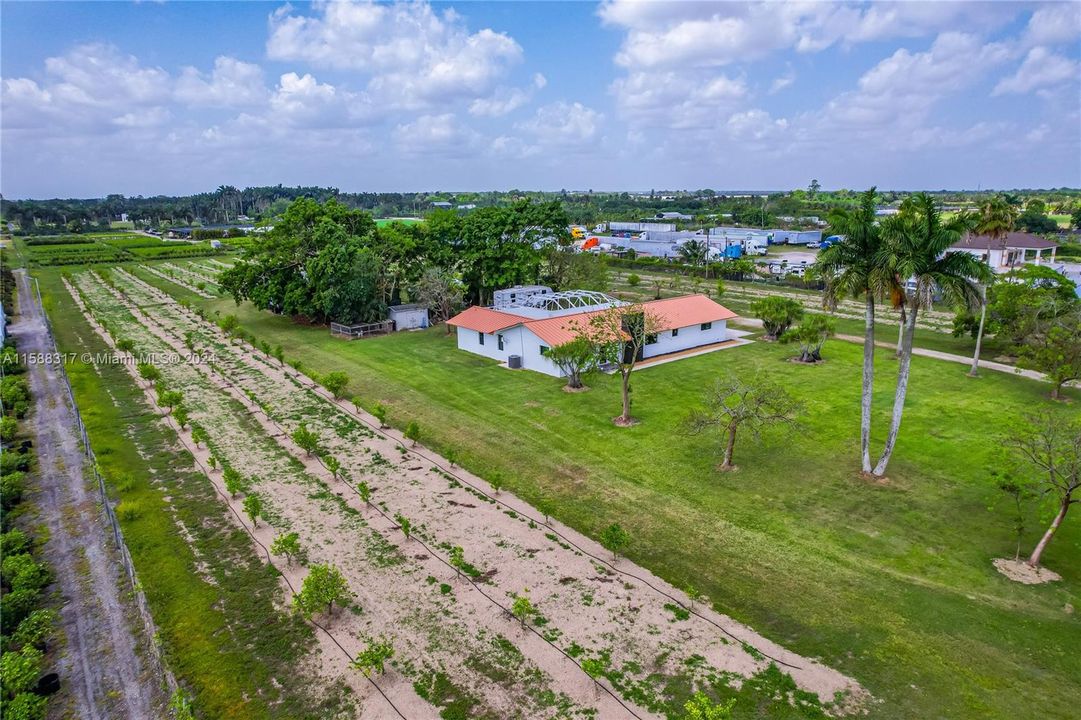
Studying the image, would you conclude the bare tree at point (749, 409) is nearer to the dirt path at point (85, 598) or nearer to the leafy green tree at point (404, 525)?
the leafy green tree at point (404, 525)

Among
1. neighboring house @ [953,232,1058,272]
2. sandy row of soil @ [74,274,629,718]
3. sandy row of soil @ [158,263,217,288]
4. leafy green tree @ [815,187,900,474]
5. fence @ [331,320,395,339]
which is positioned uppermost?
leafy green tree @ [815,187,900,474]

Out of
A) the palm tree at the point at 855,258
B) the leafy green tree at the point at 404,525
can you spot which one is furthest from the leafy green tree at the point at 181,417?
the palm tree at the point at 855,258

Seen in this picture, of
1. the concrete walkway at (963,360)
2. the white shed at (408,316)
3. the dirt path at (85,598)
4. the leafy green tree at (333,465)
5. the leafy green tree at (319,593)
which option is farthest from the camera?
the white shed at (408,316)

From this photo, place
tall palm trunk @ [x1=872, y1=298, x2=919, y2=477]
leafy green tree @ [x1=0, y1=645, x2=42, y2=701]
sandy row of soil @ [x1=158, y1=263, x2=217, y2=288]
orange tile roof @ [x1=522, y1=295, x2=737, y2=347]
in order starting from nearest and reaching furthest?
leafy green tree @ [x1=0, y1=645, x2=42, y2=701]
tall palm trunk @ [x1=872, y1=298, x2=919, y2=477]
orange tile roof @ [x1=522, y1=295, x2=737, y2=347]
sandy row of soil @ [x1=158, y1=263, x2=217, y2=288]

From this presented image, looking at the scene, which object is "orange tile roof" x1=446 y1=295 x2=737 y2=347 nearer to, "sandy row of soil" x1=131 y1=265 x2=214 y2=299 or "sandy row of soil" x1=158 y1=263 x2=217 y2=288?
"sandy row of soil" x1=131 y1=265 x2=214 y2=299

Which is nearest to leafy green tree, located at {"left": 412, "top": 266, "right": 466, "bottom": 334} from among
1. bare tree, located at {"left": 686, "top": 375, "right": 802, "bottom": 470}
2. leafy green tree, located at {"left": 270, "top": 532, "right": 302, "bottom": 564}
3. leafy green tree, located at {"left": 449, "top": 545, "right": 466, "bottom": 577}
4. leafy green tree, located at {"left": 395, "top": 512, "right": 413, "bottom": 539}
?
bare tree, located at {"left": 686, "top": 375, "right": 802, "bottom": 470}

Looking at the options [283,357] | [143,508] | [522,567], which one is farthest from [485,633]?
[283,357]

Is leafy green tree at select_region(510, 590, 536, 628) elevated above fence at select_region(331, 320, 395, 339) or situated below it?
below
